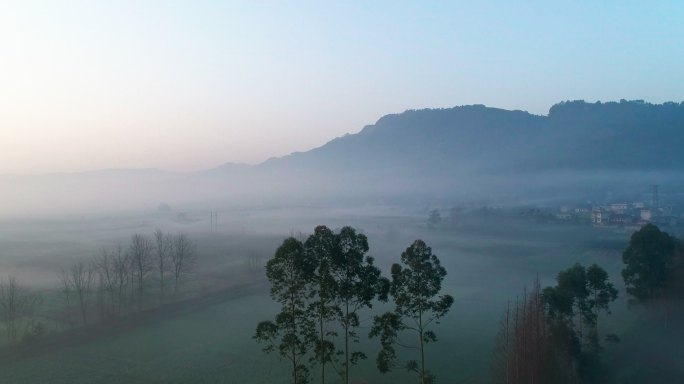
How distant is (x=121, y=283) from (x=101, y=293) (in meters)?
1.73

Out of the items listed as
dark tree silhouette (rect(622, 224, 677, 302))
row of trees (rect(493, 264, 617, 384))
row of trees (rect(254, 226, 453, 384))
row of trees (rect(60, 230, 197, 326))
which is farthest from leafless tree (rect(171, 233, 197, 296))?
dark tree silhouette (rect(622, 224, 677, 302))

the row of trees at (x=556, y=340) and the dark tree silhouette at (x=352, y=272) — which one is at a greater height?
the dark tree silhouette at (x=352, y=272)

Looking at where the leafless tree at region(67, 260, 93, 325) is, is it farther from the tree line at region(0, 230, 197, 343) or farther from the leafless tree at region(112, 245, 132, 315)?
the leafless tree at region(112, 245, 132, 315)

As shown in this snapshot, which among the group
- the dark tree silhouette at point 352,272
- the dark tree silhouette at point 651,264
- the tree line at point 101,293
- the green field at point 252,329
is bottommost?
the green field at point 252,329

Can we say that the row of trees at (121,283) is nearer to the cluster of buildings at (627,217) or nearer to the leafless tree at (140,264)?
the leafless tree at (140,264)

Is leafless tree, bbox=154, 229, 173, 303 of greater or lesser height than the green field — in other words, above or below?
above

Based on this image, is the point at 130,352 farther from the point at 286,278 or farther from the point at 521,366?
the point at 521,366

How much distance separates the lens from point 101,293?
35656 mm

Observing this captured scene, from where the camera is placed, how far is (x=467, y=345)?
2714 cm

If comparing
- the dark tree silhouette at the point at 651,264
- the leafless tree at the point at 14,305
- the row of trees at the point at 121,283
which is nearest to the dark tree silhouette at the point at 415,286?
the dark tree silhouette at the point at 651,264

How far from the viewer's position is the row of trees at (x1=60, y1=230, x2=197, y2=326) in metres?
33.9

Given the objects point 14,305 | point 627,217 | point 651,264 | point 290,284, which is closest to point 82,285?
point 14,305

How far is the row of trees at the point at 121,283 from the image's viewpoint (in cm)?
3388

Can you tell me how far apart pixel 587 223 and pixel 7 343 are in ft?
241
